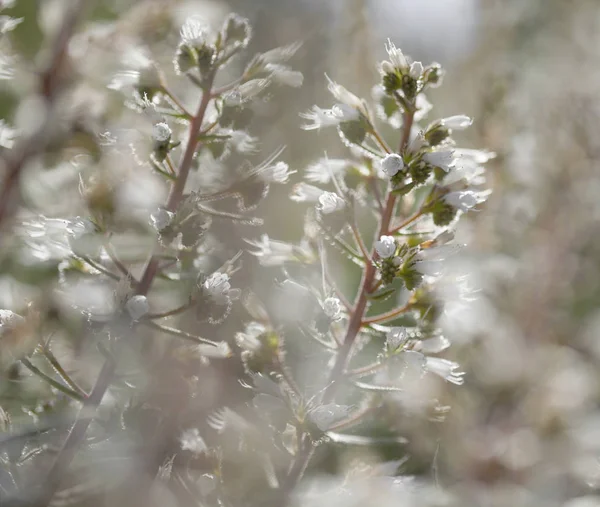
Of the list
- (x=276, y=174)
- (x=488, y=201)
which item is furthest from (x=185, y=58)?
(x=488, y=201)

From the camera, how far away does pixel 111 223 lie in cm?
62

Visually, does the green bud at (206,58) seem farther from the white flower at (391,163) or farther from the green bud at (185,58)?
the white flower at (391,163)

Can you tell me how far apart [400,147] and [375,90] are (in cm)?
8

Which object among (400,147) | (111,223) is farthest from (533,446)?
(111,223)

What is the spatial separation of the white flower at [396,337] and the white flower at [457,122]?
177 mm

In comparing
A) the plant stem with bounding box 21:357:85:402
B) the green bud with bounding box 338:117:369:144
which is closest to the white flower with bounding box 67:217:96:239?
the plant stem with bounding box 21:357:85:402

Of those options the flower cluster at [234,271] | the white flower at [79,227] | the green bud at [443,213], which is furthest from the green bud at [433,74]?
the white flower at [79,227]

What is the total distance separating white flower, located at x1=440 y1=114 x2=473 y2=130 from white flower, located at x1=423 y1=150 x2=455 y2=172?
41 mm

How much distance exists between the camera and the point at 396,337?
601 millimetres

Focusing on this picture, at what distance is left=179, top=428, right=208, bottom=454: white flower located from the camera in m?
0.62

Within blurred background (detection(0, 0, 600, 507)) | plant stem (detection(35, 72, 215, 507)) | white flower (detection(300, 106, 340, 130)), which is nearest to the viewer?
plant stem (detection(35, 72, 215, 507))

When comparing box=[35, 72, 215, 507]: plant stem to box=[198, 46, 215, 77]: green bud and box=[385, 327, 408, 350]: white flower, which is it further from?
box=[385, 327, 408, 350]: white flower

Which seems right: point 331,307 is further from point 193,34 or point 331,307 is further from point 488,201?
point 488,201

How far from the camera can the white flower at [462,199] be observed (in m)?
0.61
